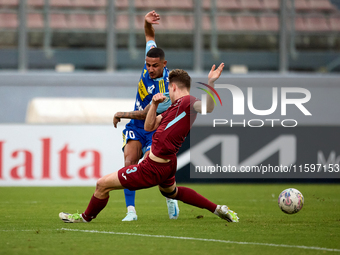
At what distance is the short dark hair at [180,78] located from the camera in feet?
17.5

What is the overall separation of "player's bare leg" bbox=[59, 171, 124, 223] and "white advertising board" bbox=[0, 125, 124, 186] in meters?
5.78

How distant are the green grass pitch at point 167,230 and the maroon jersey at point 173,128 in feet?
2.47

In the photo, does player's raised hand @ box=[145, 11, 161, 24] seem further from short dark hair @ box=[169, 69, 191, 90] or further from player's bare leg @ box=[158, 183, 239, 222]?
player's bare leg @ box=[158, 183, 239, 222]

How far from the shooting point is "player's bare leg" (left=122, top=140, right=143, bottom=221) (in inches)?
244

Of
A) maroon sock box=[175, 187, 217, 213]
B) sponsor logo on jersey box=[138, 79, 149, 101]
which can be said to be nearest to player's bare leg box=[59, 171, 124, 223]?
maroon sock box=[175, 187, 217, 213]

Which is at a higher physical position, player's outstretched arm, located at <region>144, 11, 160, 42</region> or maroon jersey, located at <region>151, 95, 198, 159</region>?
player's outstretched arm, located at <region>144, 11, 160, 42</region>

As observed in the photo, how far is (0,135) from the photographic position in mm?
11555

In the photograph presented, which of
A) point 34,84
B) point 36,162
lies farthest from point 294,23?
point 36,162

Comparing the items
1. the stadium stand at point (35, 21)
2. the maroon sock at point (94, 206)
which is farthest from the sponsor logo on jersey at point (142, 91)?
the stadium stand at point (35, 21)

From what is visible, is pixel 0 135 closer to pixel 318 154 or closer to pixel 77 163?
pixel 77 163

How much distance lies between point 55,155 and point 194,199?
20.5 ft

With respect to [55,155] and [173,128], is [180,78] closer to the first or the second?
[173,128]

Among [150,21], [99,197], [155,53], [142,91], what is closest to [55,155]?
[142,91]

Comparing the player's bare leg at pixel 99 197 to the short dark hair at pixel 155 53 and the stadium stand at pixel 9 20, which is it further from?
the stadium stand at pixel 9 20
